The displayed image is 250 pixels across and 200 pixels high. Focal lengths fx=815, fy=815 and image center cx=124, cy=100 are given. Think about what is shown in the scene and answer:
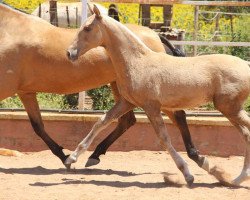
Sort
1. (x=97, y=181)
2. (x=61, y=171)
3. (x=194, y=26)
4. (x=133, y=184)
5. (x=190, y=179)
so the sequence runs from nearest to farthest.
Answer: (x=190, y=179) → (x=133, y=184) → (x=97, y=181) → (x=61, y=171) → (x=194, y=26)

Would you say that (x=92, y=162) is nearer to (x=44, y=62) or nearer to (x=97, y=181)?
(x=97, y=181)

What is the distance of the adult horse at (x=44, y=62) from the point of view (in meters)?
9.40

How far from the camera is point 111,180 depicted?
348 inches

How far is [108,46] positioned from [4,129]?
9.83ft

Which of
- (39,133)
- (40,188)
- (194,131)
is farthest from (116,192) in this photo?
(194,131)

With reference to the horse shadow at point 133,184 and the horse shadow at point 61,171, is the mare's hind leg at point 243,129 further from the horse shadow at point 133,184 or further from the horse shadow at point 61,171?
the horse shadow at point 61,171

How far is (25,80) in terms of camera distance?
9.55m

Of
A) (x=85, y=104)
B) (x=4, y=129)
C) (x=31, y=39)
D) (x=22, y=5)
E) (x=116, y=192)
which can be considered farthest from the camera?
(x=22, y=5)

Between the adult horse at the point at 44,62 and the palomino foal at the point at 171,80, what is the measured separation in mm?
1045

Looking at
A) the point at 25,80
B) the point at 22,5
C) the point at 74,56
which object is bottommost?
the point at 22,5

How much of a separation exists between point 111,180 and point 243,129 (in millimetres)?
1563

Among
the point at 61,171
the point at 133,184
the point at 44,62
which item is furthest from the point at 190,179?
the point at 44,62

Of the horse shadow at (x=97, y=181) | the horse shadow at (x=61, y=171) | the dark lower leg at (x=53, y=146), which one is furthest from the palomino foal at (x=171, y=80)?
the dark lower leg at (x=53, y=146)

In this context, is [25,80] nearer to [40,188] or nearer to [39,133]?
[39,133]
